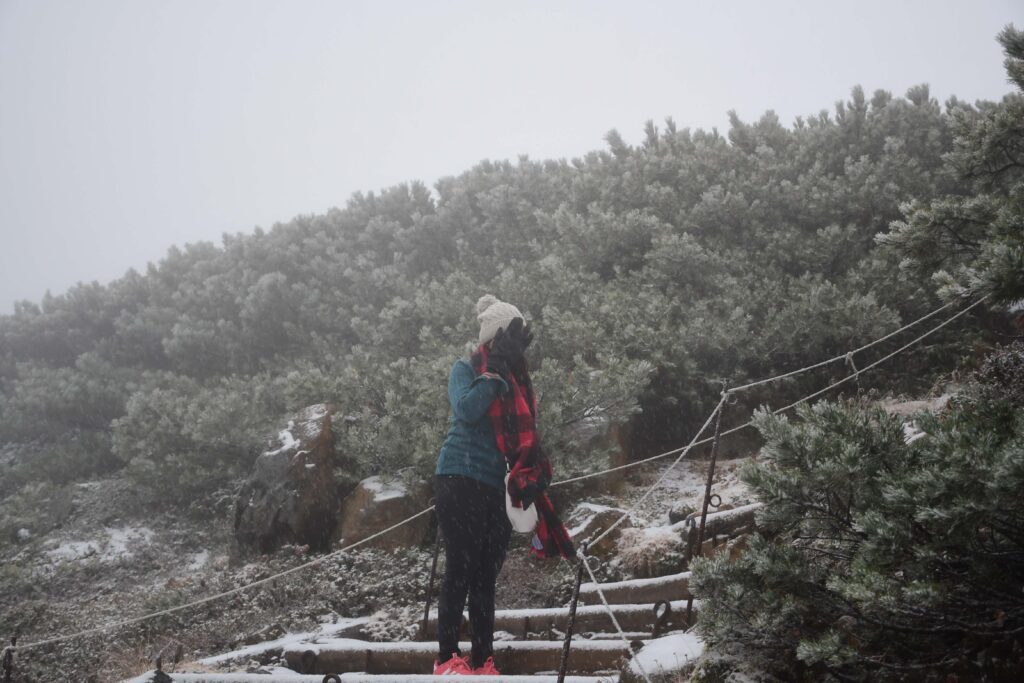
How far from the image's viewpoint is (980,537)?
2.40 meters

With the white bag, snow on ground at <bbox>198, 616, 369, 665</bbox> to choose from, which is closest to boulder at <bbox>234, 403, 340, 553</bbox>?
snow on ground at <bbox>198, 616, 369, 665</bbox>

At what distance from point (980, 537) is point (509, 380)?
2.44 meters

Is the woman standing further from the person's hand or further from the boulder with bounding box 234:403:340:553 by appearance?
the boulder with bounding box 234:403:340:553

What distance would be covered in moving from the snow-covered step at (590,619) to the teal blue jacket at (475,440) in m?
1.60

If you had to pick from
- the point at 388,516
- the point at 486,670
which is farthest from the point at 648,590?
the point at 388,516

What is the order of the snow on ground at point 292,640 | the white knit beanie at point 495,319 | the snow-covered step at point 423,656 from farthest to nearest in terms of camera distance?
the snow on ground at point 292,640 < the white knit beanie at point 495,319 < the snow-covered step at point 423,656

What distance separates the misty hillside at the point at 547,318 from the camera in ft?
23.9

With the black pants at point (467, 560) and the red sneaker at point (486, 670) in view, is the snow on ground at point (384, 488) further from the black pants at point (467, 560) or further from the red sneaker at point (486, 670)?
the red sneaker at point (486, 670)

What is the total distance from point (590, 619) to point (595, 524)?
1567mm

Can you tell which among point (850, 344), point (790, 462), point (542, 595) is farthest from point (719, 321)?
point (790, 462)

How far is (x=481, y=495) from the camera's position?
383 cm

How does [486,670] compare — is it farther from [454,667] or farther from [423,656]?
[423,656]

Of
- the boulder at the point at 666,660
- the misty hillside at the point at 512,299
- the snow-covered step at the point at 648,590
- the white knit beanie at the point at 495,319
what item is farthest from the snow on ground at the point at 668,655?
the misty hillside at the point at 512,299

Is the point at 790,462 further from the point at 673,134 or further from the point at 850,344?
the point at 673,134
